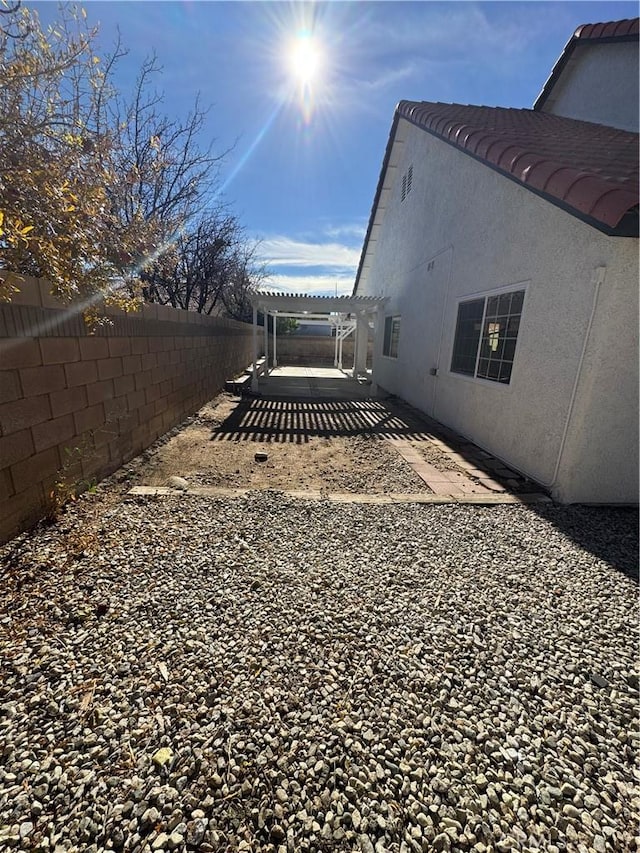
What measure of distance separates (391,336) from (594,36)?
25.8 feet

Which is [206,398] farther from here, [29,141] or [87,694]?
[87,694]

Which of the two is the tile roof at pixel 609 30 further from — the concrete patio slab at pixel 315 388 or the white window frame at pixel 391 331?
the concrete patio slab at pixel 315 388

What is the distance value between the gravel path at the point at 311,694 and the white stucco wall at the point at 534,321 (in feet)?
5.19

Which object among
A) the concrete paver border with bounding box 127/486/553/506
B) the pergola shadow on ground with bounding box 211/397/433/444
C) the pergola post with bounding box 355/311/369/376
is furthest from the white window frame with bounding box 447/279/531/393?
the pergola post with bounding box 355/311/369/376

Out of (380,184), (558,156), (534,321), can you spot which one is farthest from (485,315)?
(380,184)

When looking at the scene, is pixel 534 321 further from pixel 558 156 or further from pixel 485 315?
pixel 558 156

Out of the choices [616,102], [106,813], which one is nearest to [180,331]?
[106,813]

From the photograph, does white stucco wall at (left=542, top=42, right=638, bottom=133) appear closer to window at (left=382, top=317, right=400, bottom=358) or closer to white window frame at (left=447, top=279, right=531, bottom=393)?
white window frame at (left=447, top=279, right=531, bottom=393)

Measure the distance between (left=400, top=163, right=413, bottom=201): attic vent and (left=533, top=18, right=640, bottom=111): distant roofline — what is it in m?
4.07

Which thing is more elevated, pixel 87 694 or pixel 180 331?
pixel 180 331

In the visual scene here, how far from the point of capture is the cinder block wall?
9.15ft

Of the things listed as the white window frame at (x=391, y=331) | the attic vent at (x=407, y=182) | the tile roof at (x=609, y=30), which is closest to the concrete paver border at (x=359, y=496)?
the white window frame at (x=391, y=331)

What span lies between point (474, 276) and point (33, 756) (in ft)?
23.7

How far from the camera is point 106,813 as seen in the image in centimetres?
130
